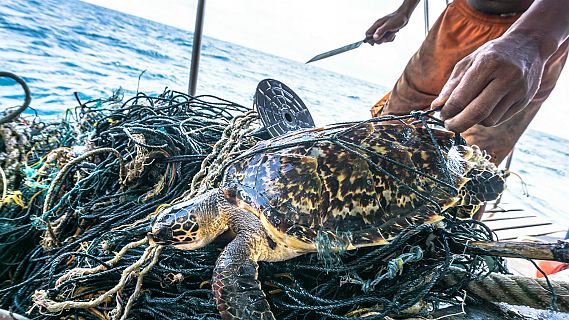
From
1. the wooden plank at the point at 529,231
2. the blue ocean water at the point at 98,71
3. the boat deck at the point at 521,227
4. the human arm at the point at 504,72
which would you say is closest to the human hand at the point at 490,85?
the human arm at the point at 504,72

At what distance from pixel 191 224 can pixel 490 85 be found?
0.83 meters

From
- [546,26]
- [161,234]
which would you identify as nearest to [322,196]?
[161,234]

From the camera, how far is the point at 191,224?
91 cm

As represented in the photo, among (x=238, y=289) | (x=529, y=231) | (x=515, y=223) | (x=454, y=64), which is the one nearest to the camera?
(x=238, y=289)

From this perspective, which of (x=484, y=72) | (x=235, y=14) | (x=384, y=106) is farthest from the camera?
(x=235, y=14)

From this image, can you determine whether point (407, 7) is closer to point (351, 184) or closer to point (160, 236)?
point (351, 184)

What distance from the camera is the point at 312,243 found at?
86 centimetres

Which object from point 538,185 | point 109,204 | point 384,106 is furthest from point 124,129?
point 538,185

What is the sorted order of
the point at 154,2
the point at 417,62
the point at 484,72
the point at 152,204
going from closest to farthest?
the point at 484,72 < the point at 152,204 < the point at 417,62 < the point at 154,2

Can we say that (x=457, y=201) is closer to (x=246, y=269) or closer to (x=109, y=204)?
(x=246, y=269)

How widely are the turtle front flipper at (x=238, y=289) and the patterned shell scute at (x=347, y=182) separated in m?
0.13

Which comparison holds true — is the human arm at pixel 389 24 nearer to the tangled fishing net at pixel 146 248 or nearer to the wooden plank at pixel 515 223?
the tangled fishing net at pixel 146 248

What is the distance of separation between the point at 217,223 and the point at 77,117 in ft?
4.20

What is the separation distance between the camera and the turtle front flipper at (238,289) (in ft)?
2.52
